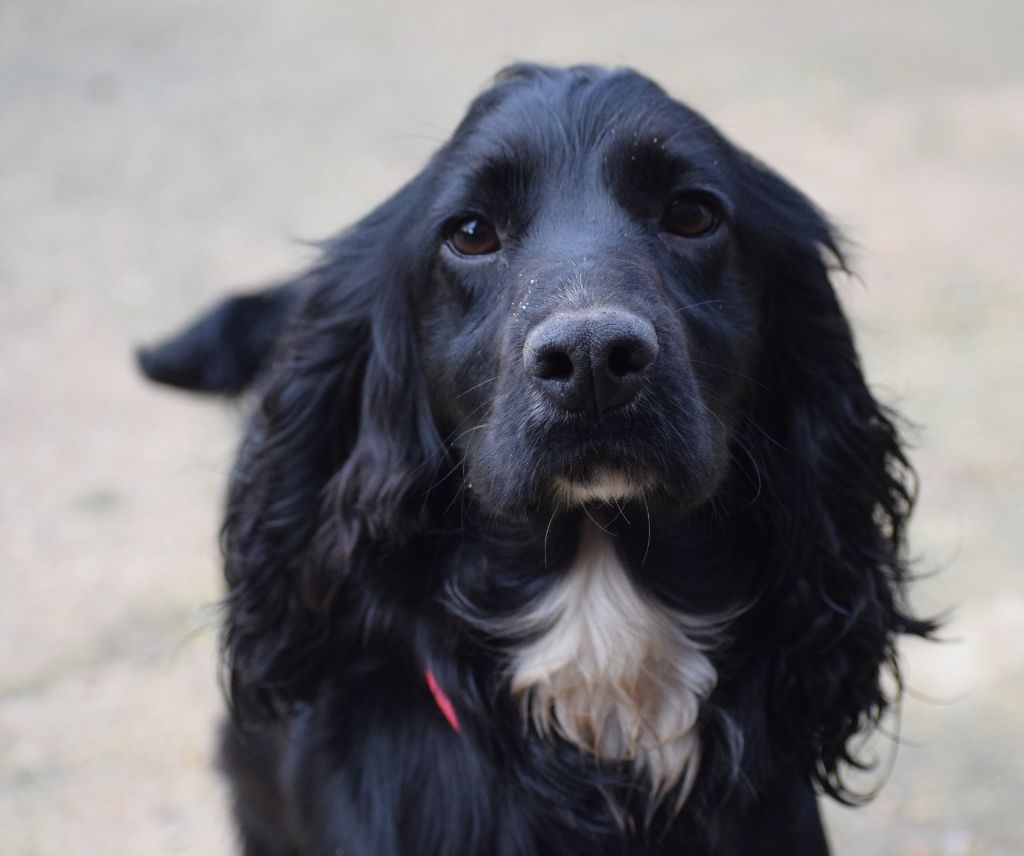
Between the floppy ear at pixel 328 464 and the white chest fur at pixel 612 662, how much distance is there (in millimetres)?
303

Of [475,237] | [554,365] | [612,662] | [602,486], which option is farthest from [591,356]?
[612,662]

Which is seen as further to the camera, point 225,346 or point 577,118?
point 225,346

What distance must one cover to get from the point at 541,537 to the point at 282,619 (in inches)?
23.8

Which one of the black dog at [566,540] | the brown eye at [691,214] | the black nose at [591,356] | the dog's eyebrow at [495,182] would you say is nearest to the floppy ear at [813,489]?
the black dog at [566,540]

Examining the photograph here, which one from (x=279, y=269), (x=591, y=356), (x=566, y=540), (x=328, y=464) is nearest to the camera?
(x=591, y=356)

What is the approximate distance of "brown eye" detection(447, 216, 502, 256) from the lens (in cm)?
238

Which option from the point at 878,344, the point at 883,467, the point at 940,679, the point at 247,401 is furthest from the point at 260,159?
the point at 883,467

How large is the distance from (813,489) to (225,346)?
57.3 inches

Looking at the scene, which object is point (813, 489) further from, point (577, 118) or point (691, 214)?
point (577, 118)

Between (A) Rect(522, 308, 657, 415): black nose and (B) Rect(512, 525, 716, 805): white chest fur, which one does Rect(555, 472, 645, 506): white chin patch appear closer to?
(A) Rect(522, 308, 657, 415): black nose

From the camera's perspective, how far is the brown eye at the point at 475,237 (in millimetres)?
2383

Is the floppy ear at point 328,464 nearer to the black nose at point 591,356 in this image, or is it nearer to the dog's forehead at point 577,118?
the dog's forehead at point 577,118

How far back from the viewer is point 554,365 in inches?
79.6

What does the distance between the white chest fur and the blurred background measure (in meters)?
0.81
